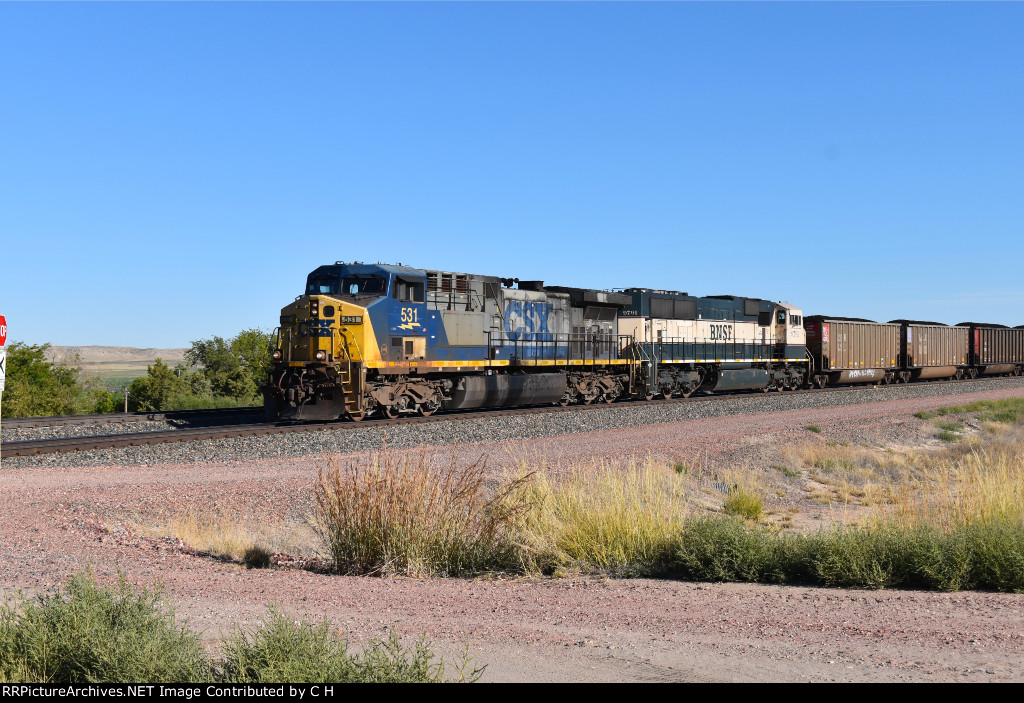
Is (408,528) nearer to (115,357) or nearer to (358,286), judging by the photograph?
(358,286)

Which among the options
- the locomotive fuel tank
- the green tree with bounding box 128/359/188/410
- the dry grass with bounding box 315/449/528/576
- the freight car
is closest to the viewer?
the dry grass with bounding box 315/449/528/576

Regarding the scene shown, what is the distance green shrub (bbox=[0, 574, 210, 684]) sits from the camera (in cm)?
455

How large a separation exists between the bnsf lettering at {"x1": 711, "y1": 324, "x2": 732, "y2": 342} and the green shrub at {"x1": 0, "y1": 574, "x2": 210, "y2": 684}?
96.7 feet

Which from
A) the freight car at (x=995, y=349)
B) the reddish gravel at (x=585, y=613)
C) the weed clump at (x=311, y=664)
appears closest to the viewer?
the weed clump at (x=311, y=664)

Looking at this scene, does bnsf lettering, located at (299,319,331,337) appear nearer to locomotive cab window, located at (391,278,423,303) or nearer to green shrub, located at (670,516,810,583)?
locomotive cab window, located at (391,278,423,303)

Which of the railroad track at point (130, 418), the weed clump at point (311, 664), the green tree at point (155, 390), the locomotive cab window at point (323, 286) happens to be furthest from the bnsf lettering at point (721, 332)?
the weed clump at point (311, 664)

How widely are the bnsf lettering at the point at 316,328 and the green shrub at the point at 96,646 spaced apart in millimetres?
14640

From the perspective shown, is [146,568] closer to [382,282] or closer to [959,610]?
[959,610]

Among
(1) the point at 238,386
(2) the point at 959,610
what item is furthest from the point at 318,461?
(1) the point at 238,386

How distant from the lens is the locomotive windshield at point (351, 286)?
2053 centimetres

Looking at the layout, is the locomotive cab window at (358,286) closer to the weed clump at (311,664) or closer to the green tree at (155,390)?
the weed clump at (311,664)

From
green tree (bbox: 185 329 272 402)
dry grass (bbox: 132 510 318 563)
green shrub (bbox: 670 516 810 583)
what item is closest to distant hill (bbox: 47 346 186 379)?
green tree (bbox: 185 329 272 402)

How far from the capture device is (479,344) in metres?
23.0
